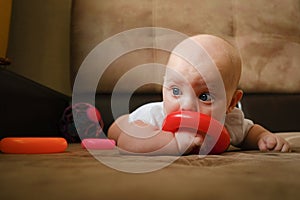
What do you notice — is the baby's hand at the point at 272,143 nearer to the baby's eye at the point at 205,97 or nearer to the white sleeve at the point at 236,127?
the white sleeve at the point at 236,127

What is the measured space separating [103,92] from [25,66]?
0.38m

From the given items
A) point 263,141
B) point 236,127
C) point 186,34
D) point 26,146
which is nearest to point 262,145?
point 263,141

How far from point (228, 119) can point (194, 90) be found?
0.31 m

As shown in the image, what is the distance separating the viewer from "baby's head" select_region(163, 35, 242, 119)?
0.80 metres

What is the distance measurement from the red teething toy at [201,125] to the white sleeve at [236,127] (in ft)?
1.06

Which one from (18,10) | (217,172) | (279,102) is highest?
(18,10)

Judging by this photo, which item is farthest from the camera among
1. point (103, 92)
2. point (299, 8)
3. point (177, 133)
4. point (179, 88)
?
point (299, 8)

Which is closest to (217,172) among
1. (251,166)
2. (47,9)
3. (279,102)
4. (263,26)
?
(251,166)

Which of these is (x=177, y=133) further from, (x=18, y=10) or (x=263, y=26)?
(x=18, y=10)

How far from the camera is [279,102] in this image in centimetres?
153

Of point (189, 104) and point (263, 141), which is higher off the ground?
point (189, 104)

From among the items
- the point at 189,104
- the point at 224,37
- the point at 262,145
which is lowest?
the point at 262,145

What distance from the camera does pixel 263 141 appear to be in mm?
950

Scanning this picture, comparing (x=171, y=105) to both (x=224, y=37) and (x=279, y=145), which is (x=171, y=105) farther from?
(x=224, y=37)
